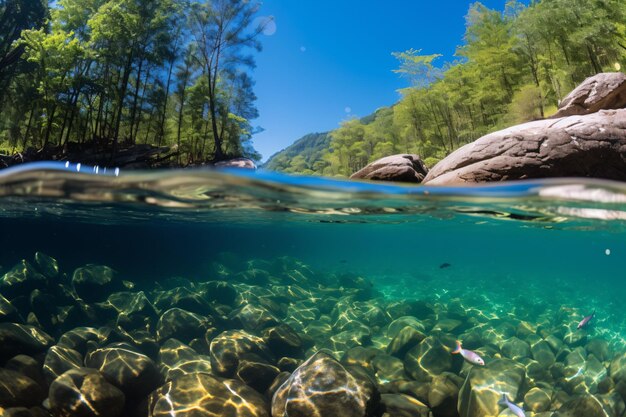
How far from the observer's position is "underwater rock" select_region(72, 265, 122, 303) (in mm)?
12711

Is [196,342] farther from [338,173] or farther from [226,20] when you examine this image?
[338,173]

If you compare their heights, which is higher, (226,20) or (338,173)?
(226,20)

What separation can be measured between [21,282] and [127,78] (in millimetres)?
25740

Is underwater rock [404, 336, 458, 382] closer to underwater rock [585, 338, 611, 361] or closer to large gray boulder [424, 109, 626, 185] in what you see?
large gray boulder [424, 109, 626, 185]

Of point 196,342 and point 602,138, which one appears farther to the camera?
point 196,342

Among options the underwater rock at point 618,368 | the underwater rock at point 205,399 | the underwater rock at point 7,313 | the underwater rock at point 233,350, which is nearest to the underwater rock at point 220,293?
the underwater rock at point 233,350

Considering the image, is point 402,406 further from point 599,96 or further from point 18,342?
point 599,96

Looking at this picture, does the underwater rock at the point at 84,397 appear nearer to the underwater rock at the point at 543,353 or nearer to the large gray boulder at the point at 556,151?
the large gray boulder at the point at 556,151

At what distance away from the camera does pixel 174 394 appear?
664 centimetres

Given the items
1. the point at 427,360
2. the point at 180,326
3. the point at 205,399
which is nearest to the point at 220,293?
the point at 180,326

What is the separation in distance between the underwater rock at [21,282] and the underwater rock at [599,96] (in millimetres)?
20058

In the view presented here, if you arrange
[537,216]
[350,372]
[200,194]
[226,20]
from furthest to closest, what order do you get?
[226,20], [537,216], [200,194], [350,372]

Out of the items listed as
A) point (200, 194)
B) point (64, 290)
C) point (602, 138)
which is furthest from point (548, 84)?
point (64, 290)

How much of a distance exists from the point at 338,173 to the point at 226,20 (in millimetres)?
30964
